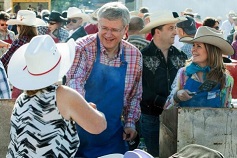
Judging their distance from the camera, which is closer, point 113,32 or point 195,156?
point 195,156

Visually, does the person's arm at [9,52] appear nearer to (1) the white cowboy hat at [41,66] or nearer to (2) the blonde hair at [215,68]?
(2) the blonde hair at [215,68]

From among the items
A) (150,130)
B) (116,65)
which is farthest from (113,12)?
(150,130)

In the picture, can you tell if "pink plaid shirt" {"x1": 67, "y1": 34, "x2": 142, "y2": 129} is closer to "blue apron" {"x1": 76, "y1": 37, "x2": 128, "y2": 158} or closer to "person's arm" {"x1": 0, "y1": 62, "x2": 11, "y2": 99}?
"blue apron" {"x1": 76, "y1": 37, "x2": 128, "y2": 158}

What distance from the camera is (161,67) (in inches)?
206

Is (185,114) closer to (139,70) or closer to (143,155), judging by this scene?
(139,70)

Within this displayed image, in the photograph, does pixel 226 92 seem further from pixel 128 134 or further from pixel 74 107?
pixel 74 107

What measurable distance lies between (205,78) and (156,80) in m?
0.72

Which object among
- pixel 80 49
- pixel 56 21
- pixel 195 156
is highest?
pixel 80 49

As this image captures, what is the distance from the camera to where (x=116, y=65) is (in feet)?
14.3

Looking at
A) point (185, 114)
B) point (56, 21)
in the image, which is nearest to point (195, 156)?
point (185, 114)

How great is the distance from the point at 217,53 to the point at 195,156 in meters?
1.74

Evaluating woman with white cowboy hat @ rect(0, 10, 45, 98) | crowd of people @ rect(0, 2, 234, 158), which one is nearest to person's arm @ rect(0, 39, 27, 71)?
woman with white cowboy hat @ rect(0, 10, 45, 98)

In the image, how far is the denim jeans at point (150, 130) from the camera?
5.32m

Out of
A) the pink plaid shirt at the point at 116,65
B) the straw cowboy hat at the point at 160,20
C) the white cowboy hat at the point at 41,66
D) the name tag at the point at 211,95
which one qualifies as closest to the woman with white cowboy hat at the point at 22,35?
the straw cowboy hat at the point at 160,20
